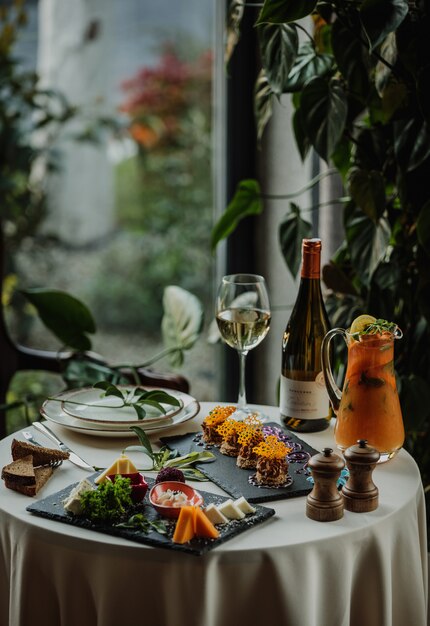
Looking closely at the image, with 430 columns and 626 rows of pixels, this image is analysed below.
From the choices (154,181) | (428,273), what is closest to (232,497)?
(428,273)

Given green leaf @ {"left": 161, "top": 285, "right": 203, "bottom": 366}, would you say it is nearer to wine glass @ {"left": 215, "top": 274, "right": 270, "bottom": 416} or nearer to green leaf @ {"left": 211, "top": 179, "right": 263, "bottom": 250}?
green leaf @ {"left": 211, "top": 179, "right": 263, "bottom": 250}

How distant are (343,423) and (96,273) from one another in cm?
187

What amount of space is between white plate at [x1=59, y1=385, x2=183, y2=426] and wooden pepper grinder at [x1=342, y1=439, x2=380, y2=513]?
1.37 ft

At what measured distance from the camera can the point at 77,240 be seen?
3.09 metres

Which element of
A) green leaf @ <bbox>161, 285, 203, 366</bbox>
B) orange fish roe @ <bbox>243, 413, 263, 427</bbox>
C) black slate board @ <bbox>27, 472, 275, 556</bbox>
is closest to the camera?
black slate board @ <bbox>27, 472, 275, 556</bbox>

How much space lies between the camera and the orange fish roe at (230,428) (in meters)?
1.40

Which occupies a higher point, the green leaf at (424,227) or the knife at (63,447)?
the green leaf at (424,227)

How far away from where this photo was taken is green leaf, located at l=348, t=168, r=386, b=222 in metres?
1.83

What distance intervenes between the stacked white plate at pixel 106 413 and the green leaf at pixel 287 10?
74 centimetres

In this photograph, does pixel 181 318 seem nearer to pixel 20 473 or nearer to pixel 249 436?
pixel 249 436

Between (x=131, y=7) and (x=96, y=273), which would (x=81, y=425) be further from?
(x=131, y=7)

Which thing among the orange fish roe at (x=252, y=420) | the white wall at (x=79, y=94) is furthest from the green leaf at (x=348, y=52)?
the white wall at (x=79, y=94)

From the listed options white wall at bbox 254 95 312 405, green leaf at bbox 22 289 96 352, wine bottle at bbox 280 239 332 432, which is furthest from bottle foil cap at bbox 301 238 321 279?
white wall at bbox 254 95 312 405

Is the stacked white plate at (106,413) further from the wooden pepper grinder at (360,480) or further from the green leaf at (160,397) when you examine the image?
the wooden pepper grinder at (360,480)
